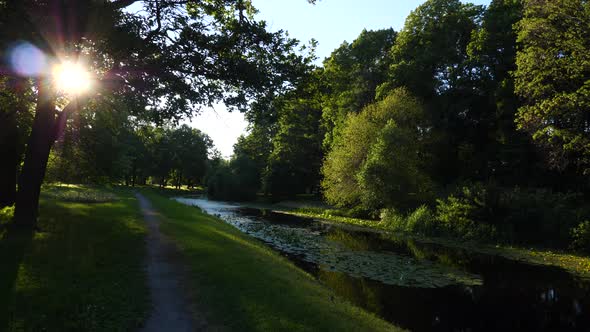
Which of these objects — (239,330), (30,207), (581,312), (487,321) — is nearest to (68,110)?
(30,207)

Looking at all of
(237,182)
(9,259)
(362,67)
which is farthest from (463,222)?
(237,182)

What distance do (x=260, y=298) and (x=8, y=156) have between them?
17.9 metres

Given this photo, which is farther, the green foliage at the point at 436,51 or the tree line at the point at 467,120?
the green foliage at the point at 436,51

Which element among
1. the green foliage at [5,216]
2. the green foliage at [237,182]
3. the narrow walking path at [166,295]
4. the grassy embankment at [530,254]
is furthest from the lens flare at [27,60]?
the green foliage at [237,182]

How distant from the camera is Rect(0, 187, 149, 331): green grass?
25.7ft

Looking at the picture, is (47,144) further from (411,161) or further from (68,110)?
(411,161)

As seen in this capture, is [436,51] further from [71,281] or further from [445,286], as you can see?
[71,281]

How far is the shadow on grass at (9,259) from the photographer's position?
7926 mm

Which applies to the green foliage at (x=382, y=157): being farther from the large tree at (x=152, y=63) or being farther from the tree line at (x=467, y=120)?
the large tree at (x=152, y=63)

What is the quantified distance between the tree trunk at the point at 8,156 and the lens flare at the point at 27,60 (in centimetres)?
593

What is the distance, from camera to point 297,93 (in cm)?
1650

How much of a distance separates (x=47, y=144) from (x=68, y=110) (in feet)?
6.13

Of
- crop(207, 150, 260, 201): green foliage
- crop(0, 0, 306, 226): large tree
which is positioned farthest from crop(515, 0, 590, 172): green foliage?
crop(207, 150, 260, 201): green foliage

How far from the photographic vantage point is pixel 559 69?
2245cm
